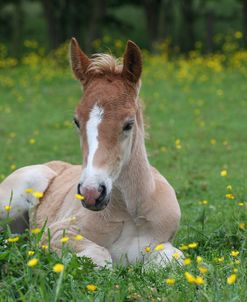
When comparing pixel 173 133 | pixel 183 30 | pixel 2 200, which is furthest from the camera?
pixel 183 30

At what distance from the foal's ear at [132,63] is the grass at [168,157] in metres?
0.64

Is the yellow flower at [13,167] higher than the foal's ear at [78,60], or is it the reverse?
the foal's ear at [78,60]

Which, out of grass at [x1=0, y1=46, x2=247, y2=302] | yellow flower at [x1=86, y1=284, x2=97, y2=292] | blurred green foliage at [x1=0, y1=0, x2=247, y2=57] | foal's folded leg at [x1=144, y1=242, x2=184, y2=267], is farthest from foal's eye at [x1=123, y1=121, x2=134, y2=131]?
blurred green foliage at [x1=0, y1=0, x2=247, y2=57]

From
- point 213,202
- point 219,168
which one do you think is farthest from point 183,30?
point 213,202

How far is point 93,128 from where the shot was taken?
4785mm

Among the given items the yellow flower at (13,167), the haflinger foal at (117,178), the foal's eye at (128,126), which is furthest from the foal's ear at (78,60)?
the yellow flower at (13,167)

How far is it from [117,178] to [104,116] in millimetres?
614

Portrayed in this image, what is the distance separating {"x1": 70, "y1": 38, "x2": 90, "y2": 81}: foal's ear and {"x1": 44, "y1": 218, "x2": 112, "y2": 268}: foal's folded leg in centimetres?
113

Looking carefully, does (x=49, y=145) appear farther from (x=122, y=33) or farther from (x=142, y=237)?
(x=122, y=33)

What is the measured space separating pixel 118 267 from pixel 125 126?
98 centimetres

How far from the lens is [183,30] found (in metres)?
30.9

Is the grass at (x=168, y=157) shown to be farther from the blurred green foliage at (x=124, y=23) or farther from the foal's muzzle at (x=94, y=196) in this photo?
the blurred green foliage at (x=124, y=23)

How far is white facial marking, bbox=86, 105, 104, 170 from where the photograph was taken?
4719 mm

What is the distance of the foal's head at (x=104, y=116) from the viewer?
178 inches
